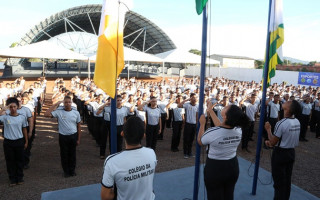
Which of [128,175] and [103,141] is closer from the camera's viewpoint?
[128,175]

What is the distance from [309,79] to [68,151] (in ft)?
70.6

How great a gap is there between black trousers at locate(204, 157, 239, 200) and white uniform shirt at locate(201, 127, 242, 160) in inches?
3.0

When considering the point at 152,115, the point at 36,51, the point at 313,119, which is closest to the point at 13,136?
the point at 152,115

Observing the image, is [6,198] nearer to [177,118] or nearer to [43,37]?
[177,118]

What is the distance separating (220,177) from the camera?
2754 millimetres

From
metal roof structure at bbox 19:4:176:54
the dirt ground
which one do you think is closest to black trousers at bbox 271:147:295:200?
the dirt ground

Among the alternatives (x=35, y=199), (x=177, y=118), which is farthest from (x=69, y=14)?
(x=35, y=199)

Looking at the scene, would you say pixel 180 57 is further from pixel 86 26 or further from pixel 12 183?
pixel 86 26

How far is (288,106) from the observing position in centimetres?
359

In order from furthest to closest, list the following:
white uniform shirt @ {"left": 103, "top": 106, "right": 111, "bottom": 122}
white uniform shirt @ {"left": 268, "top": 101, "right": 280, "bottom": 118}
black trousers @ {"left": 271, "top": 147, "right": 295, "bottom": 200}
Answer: white uniform shirt @ {"left": 268, "top": 101, "right": 280, "bottom": 118} < white uniform shirt @ {"left": 103, "top": 106, "right": 111, "bottom": 122} < black trousers @ {"left": 271, "top": 147, "right": 295, "bottom": 200}

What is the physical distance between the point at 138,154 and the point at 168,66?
36947 millimetres

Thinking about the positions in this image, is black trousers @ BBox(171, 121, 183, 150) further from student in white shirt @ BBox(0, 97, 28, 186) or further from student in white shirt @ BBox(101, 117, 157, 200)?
student in white shirt @ BBox(101, 117, 157, 200)

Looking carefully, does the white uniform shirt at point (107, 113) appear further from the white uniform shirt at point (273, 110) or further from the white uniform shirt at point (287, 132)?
the white uniform shirt at point (273, 110)

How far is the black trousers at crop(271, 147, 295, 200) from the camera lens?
3688mm
